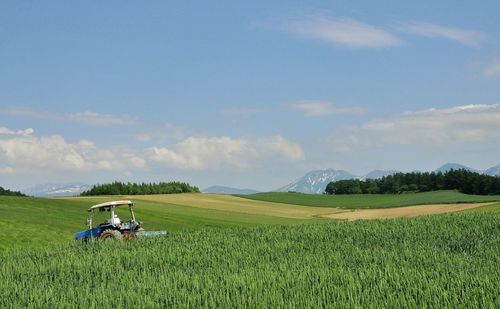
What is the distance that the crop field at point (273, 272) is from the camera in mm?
9711

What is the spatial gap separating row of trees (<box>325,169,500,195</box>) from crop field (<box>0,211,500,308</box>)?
86.9m

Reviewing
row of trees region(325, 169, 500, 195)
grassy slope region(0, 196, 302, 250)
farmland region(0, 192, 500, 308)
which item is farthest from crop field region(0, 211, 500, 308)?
row of trees region(325, 169, 500, 195)

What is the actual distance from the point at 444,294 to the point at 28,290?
28.2 ft

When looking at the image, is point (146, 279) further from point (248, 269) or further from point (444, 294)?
point (444, 294)

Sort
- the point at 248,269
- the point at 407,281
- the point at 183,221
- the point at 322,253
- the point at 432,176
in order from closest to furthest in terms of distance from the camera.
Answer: the point at 407,281 < the point at 248,269 < the point at 322,253 < the point at 183,221 < the point at 432,176

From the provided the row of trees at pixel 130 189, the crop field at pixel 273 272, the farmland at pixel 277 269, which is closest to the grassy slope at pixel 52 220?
the farmland at pixel 277 269

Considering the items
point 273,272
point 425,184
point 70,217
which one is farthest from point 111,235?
point 425,184

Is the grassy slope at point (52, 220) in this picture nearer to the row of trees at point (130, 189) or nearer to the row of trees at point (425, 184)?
the row of trees at point (130, 189)

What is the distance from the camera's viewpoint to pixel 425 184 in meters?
118

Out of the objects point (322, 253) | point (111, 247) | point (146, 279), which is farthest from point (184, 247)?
point (146, 279)

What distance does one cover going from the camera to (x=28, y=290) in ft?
39.4

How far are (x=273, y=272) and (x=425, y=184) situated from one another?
111633 millimetres

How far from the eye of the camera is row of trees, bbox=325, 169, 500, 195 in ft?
340

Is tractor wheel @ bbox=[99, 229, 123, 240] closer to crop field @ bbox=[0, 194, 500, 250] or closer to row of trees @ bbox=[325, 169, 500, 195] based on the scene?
crop field @ bbox=[0, 194, 500, 250]
